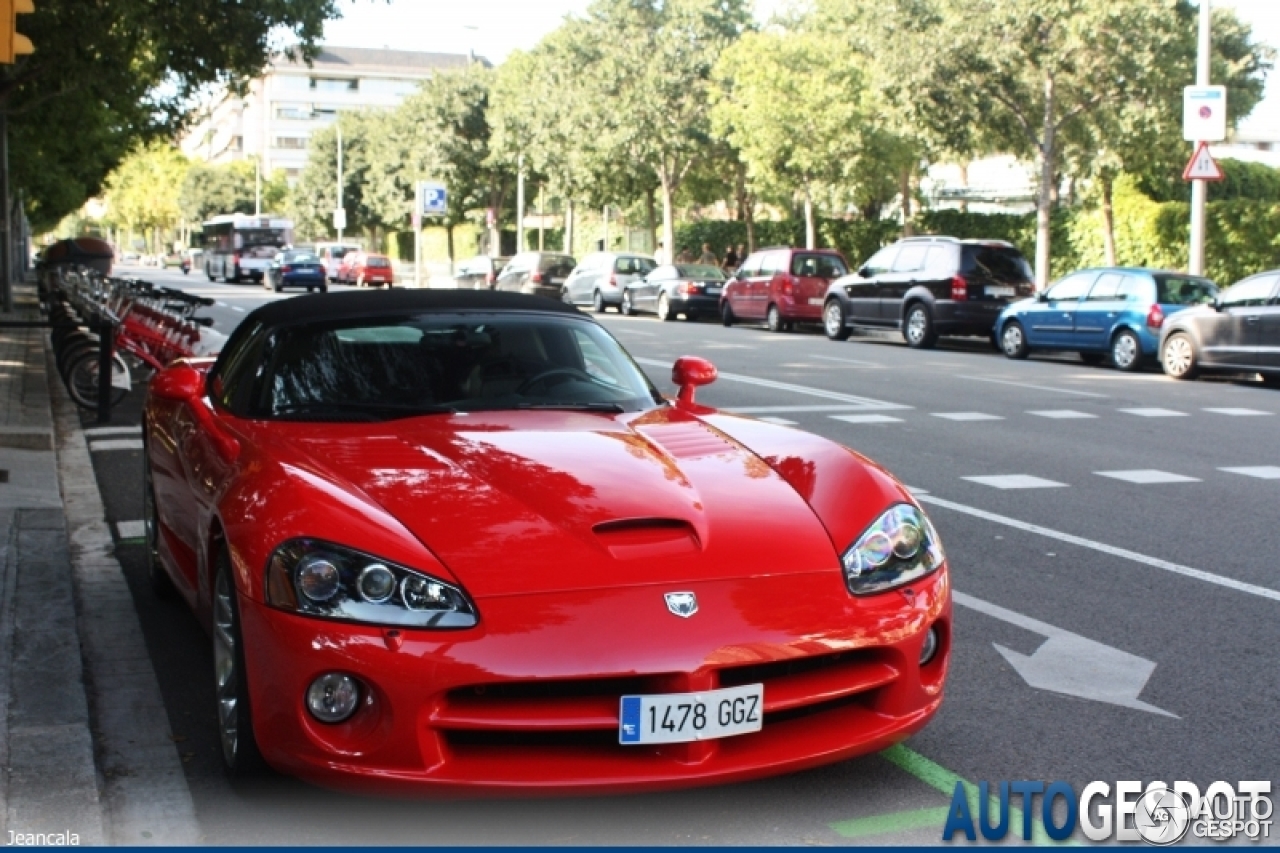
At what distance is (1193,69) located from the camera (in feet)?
112

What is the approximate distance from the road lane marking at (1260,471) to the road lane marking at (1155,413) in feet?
11.7

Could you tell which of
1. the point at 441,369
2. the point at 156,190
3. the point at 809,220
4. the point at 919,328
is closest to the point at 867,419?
the point at 441,369

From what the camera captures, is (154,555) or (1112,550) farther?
(1112,550)

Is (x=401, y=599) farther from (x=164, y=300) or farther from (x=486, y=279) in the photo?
(x=486, y=279)

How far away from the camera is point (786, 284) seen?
3094cm

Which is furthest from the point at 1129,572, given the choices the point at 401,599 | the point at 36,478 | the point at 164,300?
the point at 164,300

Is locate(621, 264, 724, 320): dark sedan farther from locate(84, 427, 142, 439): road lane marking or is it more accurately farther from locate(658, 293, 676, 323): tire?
locate(84, 427, 142, 439): road lane marking

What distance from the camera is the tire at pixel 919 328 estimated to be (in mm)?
26016

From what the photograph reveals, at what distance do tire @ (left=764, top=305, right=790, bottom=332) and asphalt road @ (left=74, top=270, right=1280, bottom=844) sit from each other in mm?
16569

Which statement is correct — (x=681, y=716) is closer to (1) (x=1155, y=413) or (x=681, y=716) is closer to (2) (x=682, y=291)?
(1) (x=1155, y=413)

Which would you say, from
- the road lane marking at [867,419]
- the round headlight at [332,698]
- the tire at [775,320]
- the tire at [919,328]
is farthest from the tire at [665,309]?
the round headlight at [332,698]

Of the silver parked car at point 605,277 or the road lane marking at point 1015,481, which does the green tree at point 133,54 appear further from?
the road lane marking at point 1015,481

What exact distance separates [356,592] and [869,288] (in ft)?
80.1

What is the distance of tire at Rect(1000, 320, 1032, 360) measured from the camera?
78.4 feet
